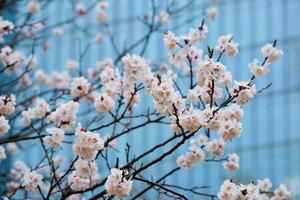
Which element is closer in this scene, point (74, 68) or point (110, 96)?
point (110, 96)

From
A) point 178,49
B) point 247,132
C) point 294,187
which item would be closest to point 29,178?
point 178,49

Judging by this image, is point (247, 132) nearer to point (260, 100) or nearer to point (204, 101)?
point (260, 100)

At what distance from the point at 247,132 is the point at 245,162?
3.27ft

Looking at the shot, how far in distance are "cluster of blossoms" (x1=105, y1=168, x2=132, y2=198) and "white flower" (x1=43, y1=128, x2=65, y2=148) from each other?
0.91m

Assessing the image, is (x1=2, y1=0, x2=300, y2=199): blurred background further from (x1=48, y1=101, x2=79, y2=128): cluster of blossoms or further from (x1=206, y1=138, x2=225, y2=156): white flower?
(x1=48, y1=101, x2=79, y2=128): cluster of blossoms

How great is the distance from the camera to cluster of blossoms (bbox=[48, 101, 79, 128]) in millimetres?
5246

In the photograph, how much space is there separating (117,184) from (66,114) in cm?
102

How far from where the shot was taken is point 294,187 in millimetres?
23359

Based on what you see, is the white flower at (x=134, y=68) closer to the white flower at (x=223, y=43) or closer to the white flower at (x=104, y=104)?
the white flower at (x=104, y=104)

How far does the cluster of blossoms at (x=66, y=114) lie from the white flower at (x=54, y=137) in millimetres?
69

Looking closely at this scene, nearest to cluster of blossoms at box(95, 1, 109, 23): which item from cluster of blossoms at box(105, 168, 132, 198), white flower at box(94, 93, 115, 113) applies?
white flower at box(94, 93, 115, 113)

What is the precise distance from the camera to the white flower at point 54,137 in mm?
5227

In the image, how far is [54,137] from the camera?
5.23 metres

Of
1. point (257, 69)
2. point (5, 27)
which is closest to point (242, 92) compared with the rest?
point (257, 69)
